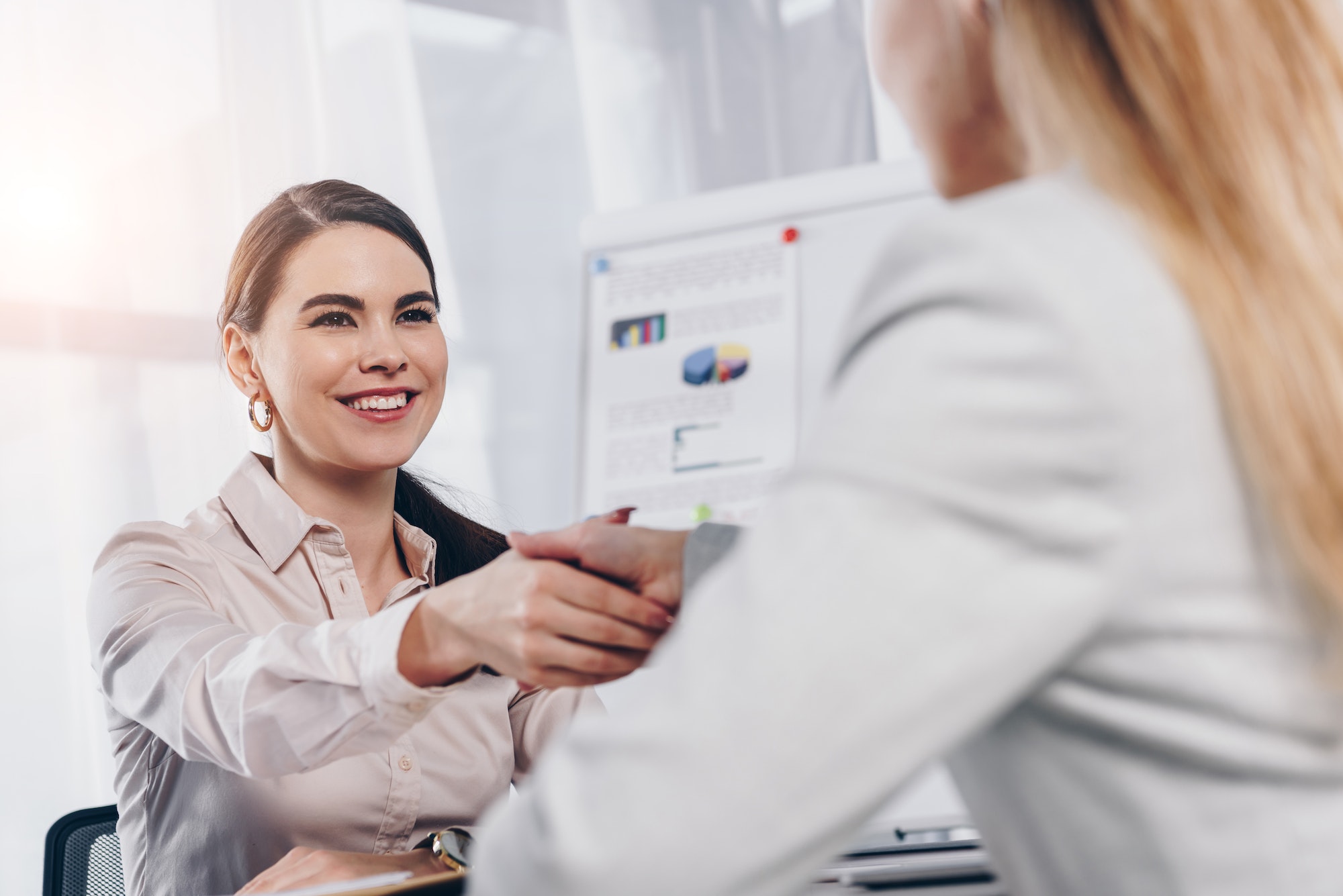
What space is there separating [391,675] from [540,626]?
0.16 m

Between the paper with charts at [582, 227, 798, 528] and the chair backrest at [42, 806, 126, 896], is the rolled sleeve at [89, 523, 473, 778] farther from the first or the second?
→ the paper with charts at [582, 227, 798, 528]

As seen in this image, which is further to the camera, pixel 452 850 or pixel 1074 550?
pixel 452 850

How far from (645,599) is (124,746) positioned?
93 cm

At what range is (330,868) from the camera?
101 centimetres

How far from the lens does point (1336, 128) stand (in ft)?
1.77

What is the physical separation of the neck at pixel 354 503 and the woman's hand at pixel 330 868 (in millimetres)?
646

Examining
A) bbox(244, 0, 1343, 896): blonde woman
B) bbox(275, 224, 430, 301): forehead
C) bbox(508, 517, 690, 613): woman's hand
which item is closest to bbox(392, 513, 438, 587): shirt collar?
bbox(275, 224, 430, 301): forehead

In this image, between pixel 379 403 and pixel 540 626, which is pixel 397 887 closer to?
pixel 540 626

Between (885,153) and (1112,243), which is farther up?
(885,153)

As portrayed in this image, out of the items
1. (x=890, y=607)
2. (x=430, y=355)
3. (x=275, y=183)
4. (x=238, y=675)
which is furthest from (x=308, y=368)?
(x=890, y=607)

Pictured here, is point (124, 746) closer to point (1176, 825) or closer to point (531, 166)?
point (1176, 825)

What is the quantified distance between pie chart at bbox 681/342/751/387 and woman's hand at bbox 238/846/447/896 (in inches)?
54.5

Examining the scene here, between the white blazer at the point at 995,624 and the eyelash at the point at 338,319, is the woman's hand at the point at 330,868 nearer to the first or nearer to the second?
the white blazer at the point at 995,624

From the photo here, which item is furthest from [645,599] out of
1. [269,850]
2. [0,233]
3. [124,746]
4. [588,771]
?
[0,233]
